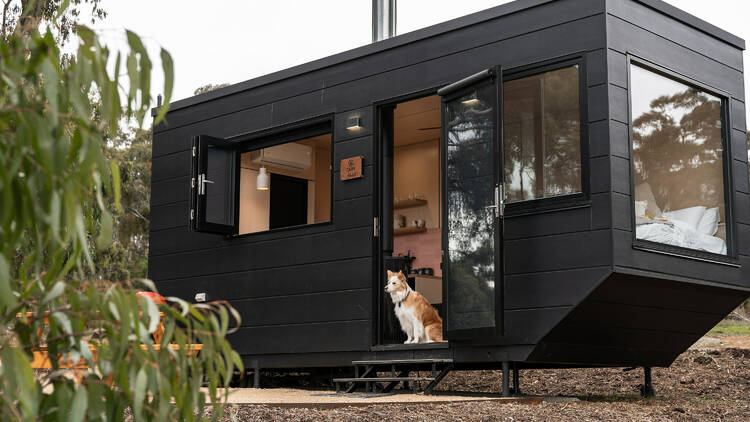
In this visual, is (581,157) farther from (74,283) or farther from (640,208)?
(74,283)

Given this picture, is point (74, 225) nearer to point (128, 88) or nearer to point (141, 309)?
point (141, 309)

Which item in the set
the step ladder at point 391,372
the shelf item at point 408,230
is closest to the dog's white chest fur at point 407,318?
the step ladder at point 391,372

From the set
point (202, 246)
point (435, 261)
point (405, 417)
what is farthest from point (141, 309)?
point (435, 261)

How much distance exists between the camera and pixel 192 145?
828 cm

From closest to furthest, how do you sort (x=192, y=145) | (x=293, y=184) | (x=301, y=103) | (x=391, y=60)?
1. (x=391, y=60)
2. (x=301, y=103)
3. (x=192, y=145)
4. (x=293, y=184)

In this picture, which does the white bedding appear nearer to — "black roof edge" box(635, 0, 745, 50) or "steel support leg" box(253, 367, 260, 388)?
"black roof edge" box(635, 0, 745, 50)

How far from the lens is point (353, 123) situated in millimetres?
7203

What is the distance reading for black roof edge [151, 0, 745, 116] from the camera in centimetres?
633

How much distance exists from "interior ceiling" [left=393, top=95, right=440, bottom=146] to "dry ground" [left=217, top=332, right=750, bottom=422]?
8.20 ft

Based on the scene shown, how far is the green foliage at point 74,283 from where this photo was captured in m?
1.86

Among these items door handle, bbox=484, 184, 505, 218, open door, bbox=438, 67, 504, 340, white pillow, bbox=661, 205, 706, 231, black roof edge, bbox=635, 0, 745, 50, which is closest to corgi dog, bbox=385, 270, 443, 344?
open door, bbox=438, 67, 504, 340

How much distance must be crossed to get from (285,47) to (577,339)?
19801 mm

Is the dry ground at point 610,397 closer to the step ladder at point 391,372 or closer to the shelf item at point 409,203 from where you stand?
the step ladder at point 391,372

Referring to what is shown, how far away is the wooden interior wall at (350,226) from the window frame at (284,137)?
1.7 inches
